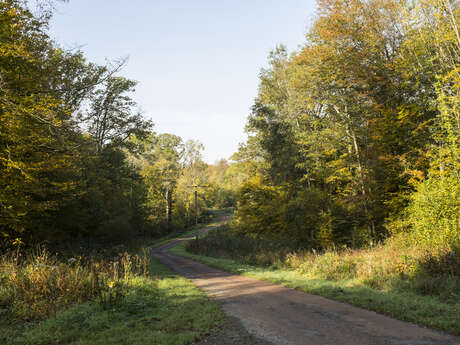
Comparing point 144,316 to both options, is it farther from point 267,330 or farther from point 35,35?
point 35,35

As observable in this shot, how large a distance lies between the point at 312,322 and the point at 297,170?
19442 mm

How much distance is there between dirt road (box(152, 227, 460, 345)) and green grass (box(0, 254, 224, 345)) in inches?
40.2

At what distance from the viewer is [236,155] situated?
35.0 m

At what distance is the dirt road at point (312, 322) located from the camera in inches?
205

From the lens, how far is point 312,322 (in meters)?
6.32

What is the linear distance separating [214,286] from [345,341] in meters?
A: 6.92

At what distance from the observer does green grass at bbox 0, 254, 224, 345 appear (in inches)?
216

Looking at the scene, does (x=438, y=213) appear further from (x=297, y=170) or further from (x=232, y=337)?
(x=232, y=337)

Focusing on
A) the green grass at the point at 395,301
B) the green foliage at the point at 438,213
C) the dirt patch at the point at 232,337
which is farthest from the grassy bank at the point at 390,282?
the dirt patch at the point at 232,337

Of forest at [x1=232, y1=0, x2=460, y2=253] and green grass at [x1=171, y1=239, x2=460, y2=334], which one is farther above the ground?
forest at [x1=232, y1=0, x2=460, y2=253]

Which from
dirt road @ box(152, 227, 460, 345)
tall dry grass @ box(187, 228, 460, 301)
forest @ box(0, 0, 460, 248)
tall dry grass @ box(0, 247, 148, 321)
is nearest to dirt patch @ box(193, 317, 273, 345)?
dirt road @ box(152, 227, 460, 345)

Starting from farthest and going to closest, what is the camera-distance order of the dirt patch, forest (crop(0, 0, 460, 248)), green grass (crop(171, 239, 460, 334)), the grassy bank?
forest (crop(0, 0, 460, 248)) → the grassy bank → green grass (crop(171, 239, 460, 334)) → the dirt patch

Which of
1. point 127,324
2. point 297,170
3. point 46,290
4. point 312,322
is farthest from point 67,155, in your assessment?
point 297,170

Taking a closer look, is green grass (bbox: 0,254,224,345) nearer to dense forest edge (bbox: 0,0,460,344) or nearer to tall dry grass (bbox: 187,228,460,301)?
dense forest edge (bbox: 0,0,460,344)
